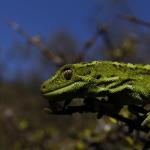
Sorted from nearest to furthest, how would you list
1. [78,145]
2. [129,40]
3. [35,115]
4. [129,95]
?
[129,95]
[78,145]
[129,40]
[35,115]

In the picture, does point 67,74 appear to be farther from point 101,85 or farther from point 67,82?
point 101,85

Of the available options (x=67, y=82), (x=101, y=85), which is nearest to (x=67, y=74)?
(x=67, y=82)

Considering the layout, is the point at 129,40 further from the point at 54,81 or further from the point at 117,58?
the point at 54,81

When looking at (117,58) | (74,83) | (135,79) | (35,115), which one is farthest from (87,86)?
(35,115)

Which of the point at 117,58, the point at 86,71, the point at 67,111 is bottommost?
the point at 67,111

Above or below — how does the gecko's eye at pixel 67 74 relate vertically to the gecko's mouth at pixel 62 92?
above

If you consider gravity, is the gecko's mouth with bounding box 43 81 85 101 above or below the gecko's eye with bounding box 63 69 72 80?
below
